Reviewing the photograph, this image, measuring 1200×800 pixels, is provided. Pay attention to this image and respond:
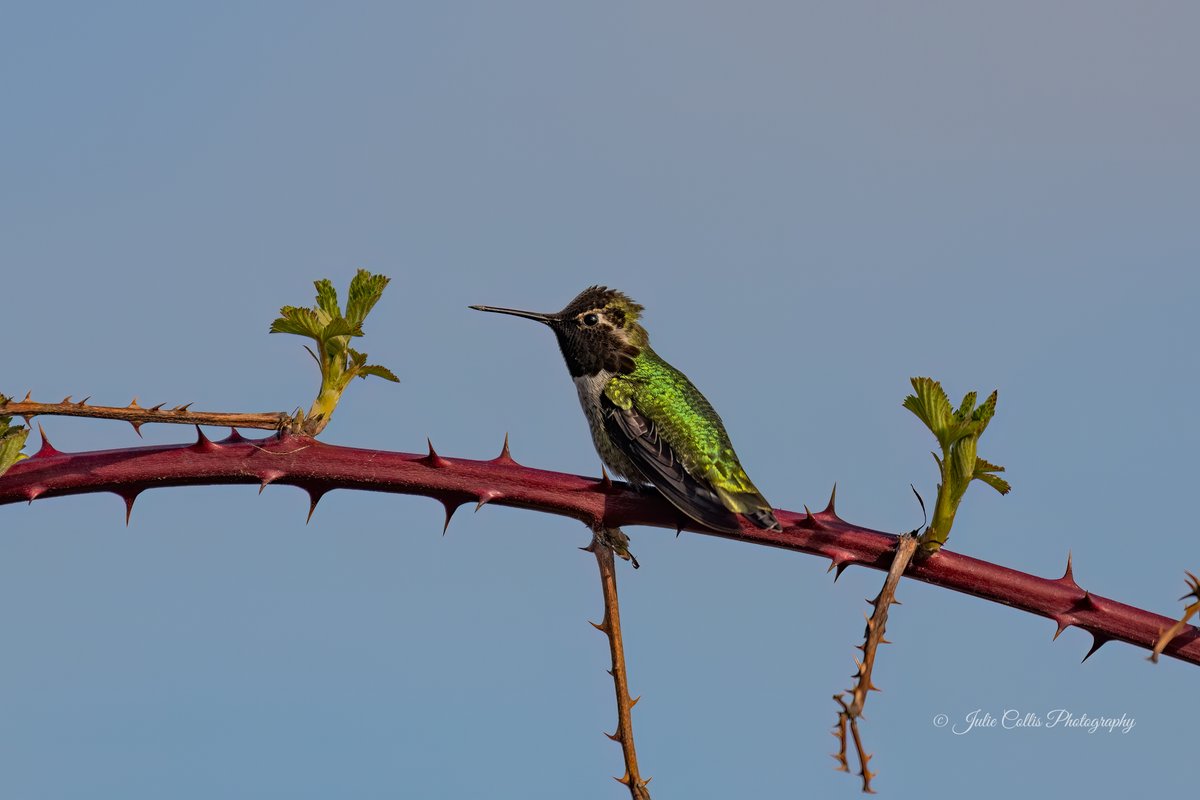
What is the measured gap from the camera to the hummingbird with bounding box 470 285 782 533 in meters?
5.17

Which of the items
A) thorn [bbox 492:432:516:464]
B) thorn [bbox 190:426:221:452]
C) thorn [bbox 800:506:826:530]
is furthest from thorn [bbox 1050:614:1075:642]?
thorn [bbox 190:426:221:452]

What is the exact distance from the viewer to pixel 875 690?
151 inches

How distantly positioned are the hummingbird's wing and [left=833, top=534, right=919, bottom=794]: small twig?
29.0 inches

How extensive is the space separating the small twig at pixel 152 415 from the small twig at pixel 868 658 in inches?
89.1

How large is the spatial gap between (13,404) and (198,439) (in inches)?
25.3

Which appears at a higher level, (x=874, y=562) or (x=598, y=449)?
(x=598, y=449)

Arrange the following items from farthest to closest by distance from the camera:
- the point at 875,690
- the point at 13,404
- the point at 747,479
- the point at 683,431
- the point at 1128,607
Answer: the point at 683,431, the point at 747,479, the point at 1128,607, the point at 13,404, the point at 875,690

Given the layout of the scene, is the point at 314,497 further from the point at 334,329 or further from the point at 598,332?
the point at 598,332

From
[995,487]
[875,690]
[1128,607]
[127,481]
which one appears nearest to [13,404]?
[127,481]

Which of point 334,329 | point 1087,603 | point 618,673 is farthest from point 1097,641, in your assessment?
point 334,329

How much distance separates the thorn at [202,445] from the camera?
4273 mm

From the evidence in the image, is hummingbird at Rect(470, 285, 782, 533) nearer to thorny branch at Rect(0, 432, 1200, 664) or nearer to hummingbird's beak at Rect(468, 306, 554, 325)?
hummingbird's beak at Rect(468, 306, 554, 325)

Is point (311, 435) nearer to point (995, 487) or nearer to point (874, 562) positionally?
point (874, 562)

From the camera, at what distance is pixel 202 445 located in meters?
4.29
